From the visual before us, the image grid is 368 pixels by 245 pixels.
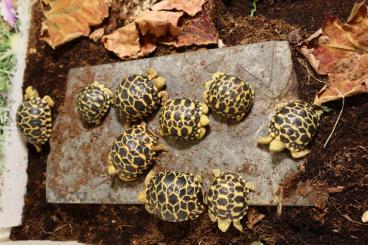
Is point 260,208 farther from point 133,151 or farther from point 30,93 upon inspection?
point 30,93

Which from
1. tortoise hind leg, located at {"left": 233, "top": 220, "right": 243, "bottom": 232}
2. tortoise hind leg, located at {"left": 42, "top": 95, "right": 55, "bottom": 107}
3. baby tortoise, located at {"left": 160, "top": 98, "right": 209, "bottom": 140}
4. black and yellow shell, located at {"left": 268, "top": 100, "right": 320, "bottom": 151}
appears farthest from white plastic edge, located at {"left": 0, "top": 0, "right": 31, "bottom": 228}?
black and yellow shell, located at {"left": 268, "top": 100, "right": 320, "bottom": 151}

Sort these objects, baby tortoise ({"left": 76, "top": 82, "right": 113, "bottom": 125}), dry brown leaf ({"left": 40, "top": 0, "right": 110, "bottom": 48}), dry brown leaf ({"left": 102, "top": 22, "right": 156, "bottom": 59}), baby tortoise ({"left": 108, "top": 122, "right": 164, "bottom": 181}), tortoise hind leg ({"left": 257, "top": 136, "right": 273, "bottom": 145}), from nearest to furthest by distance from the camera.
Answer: tortoise hind leg ({"left": 257, "top": 136, "right": 273, "bottom": 145}), baby tortoise ({"left": 108, "top": 122, "right": 164, "bottom": 181}), baby tortoise ({"left": 76, "top": 82, "right": 113, "bottom": 125}), dry brown leaf ({"left": 102, "top": 22, "right": 156, "bottom": 59}), dry brown leaf ({"left": 40, "top": 0, "right": 110, "bottom": 48})

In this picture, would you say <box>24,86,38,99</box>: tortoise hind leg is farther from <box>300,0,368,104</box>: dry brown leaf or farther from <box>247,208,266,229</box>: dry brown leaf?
<box>300,0,368,104</box>: dry brown leaf

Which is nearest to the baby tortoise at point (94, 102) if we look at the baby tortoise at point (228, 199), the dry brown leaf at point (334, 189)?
the baby tortoise at point (228, 199)

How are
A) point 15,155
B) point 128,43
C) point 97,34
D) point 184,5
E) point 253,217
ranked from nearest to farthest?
point 253,217
point 184,5
point 128,43
point 97,34
point 15,155

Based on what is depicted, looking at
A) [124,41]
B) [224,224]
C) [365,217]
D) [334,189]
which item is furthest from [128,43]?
[365,217]

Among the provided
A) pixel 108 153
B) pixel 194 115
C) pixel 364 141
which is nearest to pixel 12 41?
pixel 108 153
